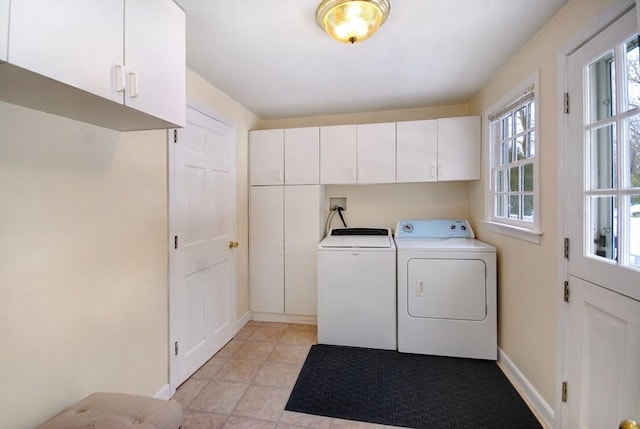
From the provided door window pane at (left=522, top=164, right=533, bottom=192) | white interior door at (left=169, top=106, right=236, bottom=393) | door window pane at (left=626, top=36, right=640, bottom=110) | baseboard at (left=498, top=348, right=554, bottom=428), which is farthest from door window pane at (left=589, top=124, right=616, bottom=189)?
white interior door at (left=169, top=106, right=236, bottom=393)

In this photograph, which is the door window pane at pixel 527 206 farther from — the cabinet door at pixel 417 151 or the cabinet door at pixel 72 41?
the cabinet door at pixel 72 41

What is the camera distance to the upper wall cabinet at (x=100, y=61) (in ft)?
2.54

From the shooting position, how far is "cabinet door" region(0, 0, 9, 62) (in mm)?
695

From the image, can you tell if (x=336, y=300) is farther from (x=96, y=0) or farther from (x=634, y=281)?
(x=96, y=0)

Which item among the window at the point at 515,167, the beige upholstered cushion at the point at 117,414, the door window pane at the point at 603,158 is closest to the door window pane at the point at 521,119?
the window at the point at 515,167

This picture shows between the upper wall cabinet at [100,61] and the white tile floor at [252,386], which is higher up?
the upper wall cabinet at [100,61]

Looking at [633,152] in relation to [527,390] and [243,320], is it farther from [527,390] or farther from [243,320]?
[243,320]

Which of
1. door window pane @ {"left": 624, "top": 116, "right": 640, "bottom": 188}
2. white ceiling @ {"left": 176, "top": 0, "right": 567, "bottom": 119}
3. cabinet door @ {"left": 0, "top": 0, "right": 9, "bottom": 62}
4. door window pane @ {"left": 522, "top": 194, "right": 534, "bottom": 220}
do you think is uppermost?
white ceiling @ {"left": 176, "top": 0, "right": 567, "bottom": 119}

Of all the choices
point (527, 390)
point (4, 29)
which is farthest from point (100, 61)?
point (527, 390)

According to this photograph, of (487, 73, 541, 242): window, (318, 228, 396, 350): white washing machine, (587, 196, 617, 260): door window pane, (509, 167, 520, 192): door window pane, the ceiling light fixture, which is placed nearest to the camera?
(587, 196, 617, 260): door window pane

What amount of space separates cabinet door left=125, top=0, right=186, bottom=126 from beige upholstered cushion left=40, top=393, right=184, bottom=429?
1.20 m

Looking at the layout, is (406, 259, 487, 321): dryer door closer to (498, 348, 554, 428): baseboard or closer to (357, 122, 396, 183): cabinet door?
(498, 348, 554, 428): baseboard

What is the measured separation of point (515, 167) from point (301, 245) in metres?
1.99

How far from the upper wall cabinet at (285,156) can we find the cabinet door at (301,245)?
125mm
